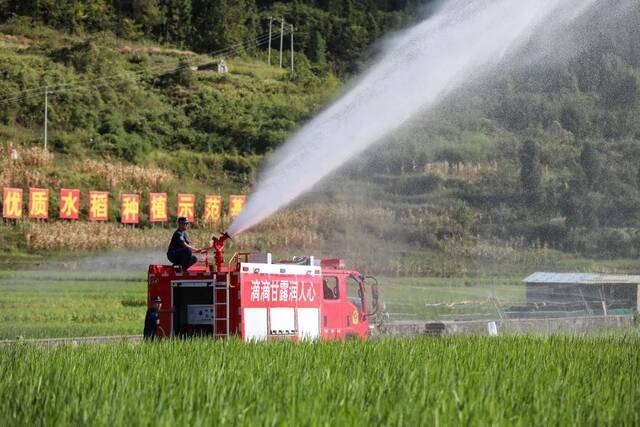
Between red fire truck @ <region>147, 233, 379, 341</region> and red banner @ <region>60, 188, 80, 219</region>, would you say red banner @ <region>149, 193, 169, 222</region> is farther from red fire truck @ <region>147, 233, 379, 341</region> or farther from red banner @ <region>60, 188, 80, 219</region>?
red fire truck @ <region>147, 233, 379, 341</region>

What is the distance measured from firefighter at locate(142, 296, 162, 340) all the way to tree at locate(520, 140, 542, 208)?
63.4 m

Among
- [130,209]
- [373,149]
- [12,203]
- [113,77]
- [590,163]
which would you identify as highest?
[113,77]

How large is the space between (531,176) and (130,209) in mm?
39387

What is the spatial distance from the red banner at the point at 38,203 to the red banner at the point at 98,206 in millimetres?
A: 2667

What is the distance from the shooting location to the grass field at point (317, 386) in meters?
8.33

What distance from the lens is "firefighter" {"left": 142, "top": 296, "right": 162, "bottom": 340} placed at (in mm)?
19641

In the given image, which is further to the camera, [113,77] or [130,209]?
[113,77]

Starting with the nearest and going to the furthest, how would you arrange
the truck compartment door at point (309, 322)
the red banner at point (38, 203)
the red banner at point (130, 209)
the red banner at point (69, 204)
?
the truck compartment door at point (309, 322), the red banner at point (38, 203), the red banner at point (69, 204), the red banner at point (130, 209)

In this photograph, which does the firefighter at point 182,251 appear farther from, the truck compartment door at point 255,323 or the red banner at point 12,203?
the red banner at point 12,203

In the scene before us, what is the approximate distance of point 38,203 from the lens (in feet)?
172

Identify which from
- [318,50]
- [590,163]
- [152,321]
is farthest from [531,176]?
[152,321]

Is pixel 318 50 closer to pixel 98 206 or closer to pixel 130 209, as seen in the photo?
pixel 130 209

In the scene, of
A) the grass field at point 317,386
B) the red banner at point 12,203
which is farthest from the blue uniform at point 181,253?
the red banner at point 12,203

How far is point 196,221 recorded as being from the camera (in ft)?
202
